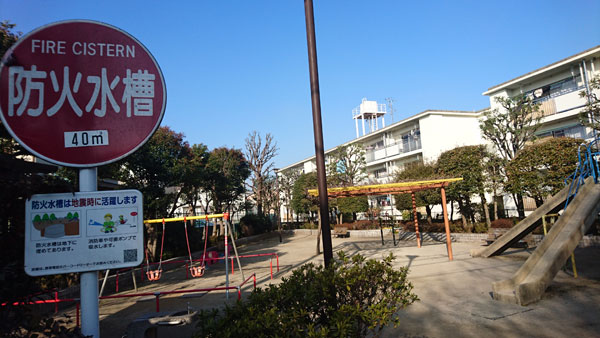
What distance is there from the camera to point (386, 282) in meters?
3.76

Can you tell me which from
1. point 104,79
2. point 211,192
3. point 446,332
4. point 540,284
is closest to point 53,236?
point 104,79

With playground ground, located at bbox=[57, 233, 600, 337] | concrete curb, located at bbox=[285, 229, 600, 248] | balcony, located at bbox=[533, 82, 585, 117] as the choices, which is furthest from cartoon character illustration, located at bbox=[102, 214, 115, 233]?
balcony, located at bbox=[533, 82, 585, 117]

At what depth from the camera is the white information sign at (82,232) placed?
2381mm

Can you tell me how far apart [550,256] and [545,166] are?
9.20 metres

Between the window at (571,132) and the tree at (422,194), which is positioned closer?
the window at (571,132)

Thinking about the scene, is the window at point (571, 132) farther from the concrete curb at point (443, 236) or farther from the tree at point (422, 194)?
the concrete curb at point (443, 236)

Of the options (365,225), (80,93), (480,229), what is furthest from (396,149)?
(80,93)

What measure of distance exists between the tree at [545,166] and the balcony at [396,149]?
14.5 metres

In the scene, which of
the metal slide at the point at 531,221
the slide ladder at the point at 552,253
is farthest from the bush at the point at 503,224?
the slide ladder at the point at 552,253

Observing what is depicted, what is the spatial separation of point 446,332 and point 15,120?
5.80 metres

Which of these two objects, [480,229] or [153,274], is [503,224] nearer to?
[480,229]

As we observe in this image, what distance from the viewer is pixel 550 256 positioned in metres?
6.96

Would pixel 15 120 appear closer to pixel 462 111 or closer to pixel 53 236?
pixel 53 236

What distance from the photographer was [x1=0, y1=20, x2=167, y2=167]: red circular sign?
8.17 ft
